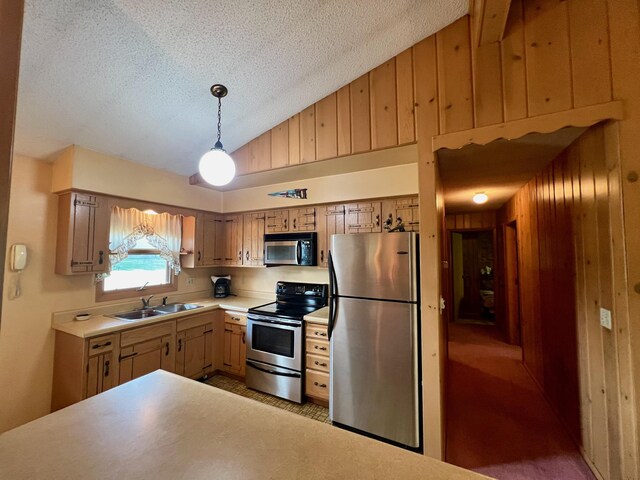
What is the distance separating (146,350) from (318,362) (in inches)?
69.0

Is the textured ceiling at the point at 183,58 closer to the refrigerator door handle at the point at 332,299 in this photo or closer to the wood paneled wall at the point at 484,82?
the wood paneled wall at the point at 484,82

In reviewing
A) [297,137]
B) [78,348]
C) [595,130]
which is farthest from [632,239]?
[78,348]

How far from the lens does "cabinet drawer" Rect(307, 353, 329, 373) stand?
267 centimetres

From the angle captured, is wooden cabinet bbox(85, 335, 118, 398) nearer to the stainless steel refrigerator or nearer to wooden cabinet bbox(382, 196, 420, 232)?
A: the stainless steel refrigerator

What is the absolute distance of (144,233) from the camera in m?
3.11

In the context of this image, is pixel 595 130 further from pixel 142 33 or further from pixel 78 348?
pixel 78 348

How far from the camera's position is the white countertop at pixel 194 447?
718mm

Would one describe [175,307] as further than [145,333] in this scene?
Yes

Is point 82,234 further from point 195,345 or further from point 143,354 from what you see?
point 195,345

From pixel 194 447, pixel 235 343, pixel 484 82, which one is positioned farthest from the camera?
pixel 235 343

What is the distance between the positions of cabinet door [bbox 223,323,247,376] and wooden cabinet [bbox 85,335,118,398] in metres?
1.16

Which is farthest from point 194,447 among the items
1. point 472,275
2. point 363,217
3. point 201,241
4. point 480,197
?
point 472,275

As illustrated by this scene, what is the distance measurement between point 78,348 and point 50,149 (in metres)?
1.82

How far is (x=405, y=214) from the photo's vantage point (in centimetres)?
275
